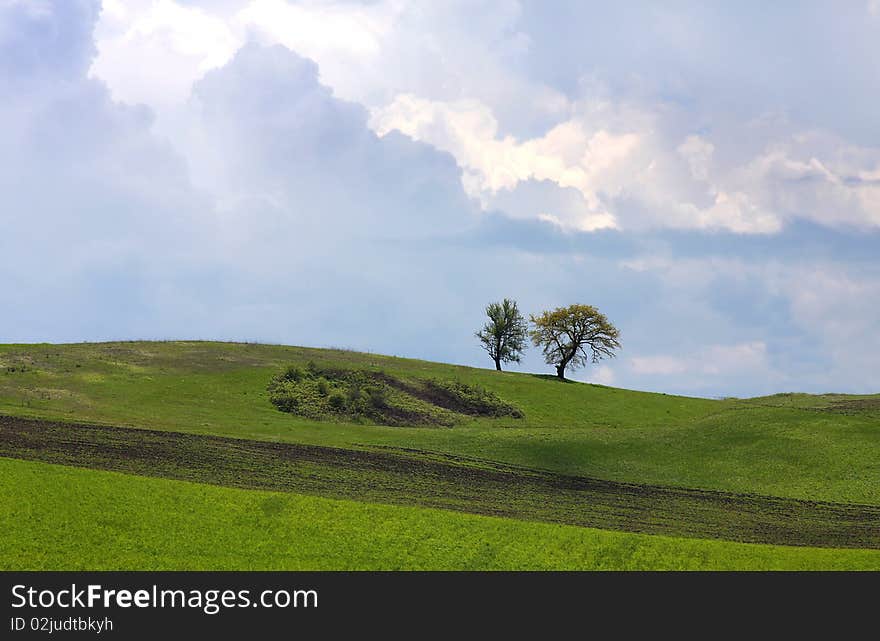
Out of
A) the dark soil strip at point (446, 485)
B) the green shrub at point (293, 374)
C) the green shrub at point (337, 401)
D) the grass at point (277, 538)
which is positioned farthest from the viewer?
the green shrub at point (293, 374)

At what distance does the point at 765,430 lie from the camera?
64.9 meters

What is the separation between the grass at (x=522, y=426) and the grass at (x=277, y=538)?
18.4 meters

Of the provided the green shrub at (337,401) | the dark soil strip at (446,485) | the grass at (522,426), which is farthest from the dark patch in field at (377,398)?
the dark soil strip at (446,485)

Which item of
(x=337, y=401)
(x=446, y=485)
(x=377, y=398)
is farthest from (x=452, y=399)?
(x=446, y=485)

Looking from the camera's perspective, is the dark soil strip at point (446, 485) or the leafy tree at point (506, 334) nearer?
the dark soil strip at point (446, 485)

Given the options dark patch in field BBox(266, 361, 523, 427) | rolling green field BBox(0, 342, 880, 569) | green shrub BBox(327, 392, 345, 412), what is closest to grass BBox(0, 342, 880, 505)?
rolling green field BBox(0, 342, 880, 569)

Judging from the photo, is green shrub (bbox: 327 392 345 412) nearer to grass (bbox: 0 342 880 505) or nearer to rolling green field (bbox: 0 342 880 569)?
rolling green field (bbox: 0 342 880 569)

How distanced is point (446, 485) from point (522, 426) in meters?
31.0

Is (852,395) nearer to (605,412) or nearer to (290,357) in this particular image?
(605,412)

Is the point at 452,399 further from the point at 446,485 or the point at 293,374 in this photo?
the point at 446,485

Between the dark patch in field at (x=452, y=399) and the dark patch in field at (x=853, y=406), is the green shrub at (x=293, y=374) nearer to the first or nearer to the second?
the dark patch in field at (x=452, y=399)

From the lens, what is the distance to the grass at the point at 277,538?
96.3ft

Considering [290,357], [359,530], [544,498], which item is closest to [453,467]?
[544,498]
